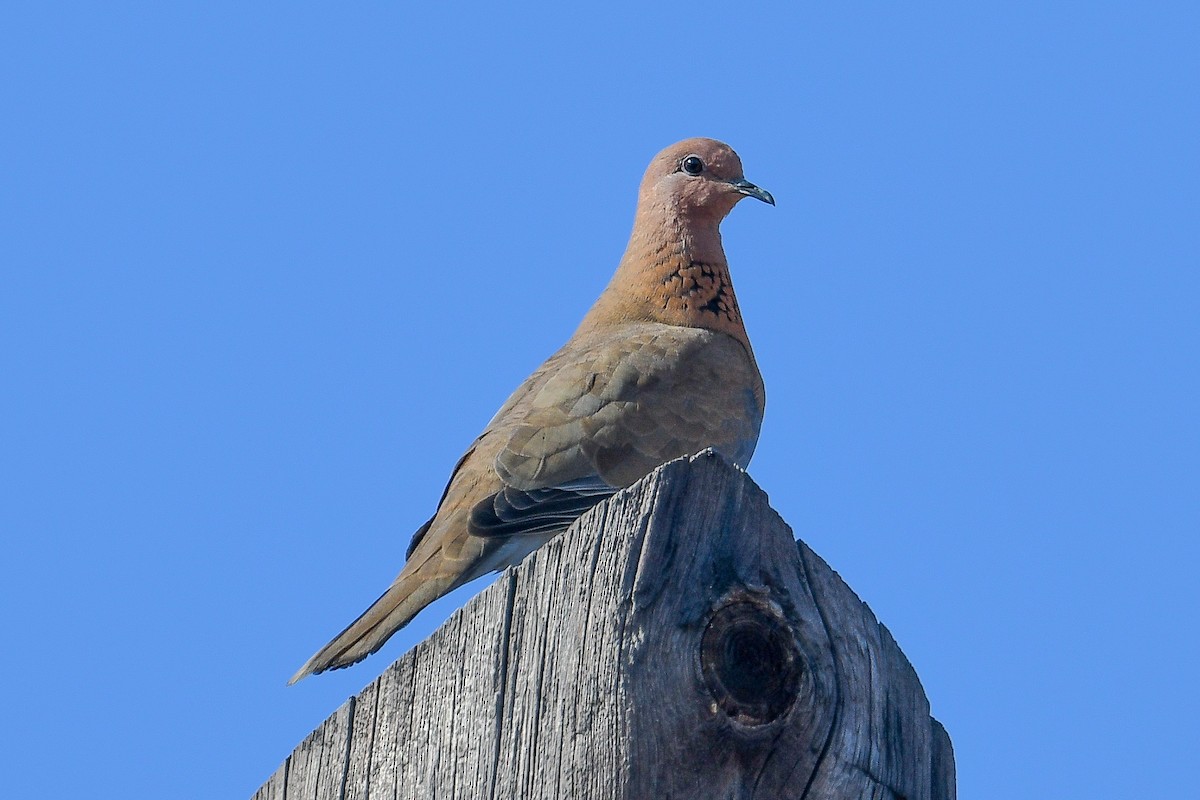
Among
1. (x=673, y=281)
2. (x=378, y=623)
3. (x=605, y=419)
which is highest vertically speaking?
(x=673, y=281)

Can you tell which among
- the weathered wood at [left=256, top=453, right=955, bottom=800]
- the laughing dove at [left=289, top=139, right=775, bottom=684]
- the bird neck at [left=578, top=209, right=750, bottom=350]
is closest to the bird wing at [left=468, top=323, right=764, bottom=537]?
the laughing dove at [left=289, top=139, right=775, bottom=684]

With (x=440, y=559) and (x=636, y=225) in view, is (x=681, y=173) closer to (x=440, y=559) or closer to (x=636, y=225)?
(x=636, y=225)

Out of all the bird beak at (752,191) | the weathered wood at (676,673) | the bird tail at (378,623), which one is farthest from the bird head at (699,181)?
the weathered wood at (676,673)

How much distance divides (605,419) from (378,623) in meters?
1.23

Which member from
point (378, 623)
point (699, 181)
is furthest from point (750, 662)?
point (699, 181)

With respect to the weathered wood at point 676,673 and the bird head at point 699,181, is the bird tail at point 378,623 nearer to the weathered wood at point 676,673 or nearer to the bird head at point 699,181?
the weathered wood at point 676,673

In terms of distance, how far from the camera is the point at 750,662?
2404mm

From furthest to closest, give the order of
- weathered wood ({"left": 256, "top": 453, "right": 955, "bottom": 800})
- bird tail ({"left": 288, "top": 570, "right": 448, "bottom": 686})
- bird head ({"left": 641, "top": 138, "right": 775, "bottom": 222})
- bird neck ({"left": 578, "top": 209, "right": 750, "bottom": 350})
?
bird head ({"left": 641, "top": 138, "right": 775, "bottom": 222}) < bird neck ({"left": 578, "top": 209, "right": 750, "bottom": 350}) < bird tail ({"left": 288, "top": 570, "right": 448, "bottom": 686}) < weathered wood ({"left": 256, "top": 453, "right": 955, "bottom": 800})

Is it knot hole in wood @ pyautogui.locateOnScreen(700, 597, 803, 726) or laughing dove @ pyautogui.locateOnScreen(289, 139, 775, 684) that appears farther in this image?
laughing dove @ pyautogui.locateOnScreen(289, 139, 775, 684)

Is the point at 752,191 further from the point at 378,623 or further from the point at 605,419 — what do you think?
the point at 378,623

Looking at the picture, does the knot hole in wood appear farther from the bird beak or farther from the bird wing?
the bird beak

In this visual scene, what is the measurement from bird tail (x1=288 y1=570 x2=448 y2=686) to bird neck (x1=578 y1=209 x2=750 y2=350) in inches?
78.5

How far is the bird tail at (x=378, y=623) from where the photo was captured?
4605 mm

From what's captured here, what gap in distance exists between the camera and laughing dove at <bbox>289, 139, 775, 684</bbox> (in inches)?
205
